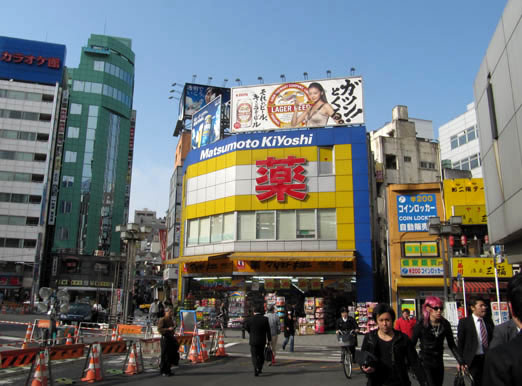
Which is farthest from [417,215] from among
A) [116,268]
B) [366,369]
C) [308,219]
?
[116,268]

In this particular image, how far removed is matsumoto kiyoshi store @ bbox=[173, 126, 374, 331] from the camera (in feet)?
93.6

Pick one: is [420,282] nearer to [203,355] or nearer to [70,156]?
[203,355]

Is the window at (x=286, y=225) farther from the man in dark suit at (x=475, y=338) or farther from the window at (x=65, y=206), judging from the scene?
the window at (x=65, y=206)

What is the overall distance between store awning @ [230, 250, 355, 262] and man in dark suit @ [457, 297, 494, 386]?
65.1ft

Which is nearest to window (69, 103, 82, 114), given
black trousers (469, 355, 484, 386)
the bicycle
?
the bicycle

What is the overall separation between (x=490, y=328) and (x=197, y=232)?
27.6 m

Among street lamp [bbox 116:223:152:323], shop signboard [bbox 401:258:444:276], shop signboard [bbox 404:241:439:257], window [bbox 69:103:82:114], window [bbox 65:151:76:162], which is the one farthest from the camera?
window [bbox 69:103:82:114]

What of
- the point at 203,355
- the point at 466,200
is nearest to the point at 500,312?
the point at 466,200

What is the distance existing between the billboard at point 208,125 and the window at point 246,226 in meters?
7.24

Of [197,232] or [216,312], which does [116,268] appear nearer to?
[197,232]

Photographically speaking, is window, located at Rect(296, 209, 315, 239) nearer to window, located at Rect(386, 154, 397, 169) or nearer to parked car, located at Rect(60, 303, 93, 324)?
parked car, located at Rect(60, 303, 93, 324)

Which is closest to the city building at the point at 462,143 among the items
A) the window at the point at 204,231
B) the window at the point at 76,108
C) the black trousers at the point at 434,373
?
the window at the point at 204,231

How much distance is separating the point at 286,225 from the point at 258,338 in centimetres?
1864

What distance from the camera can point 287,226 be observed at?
99.2ft
